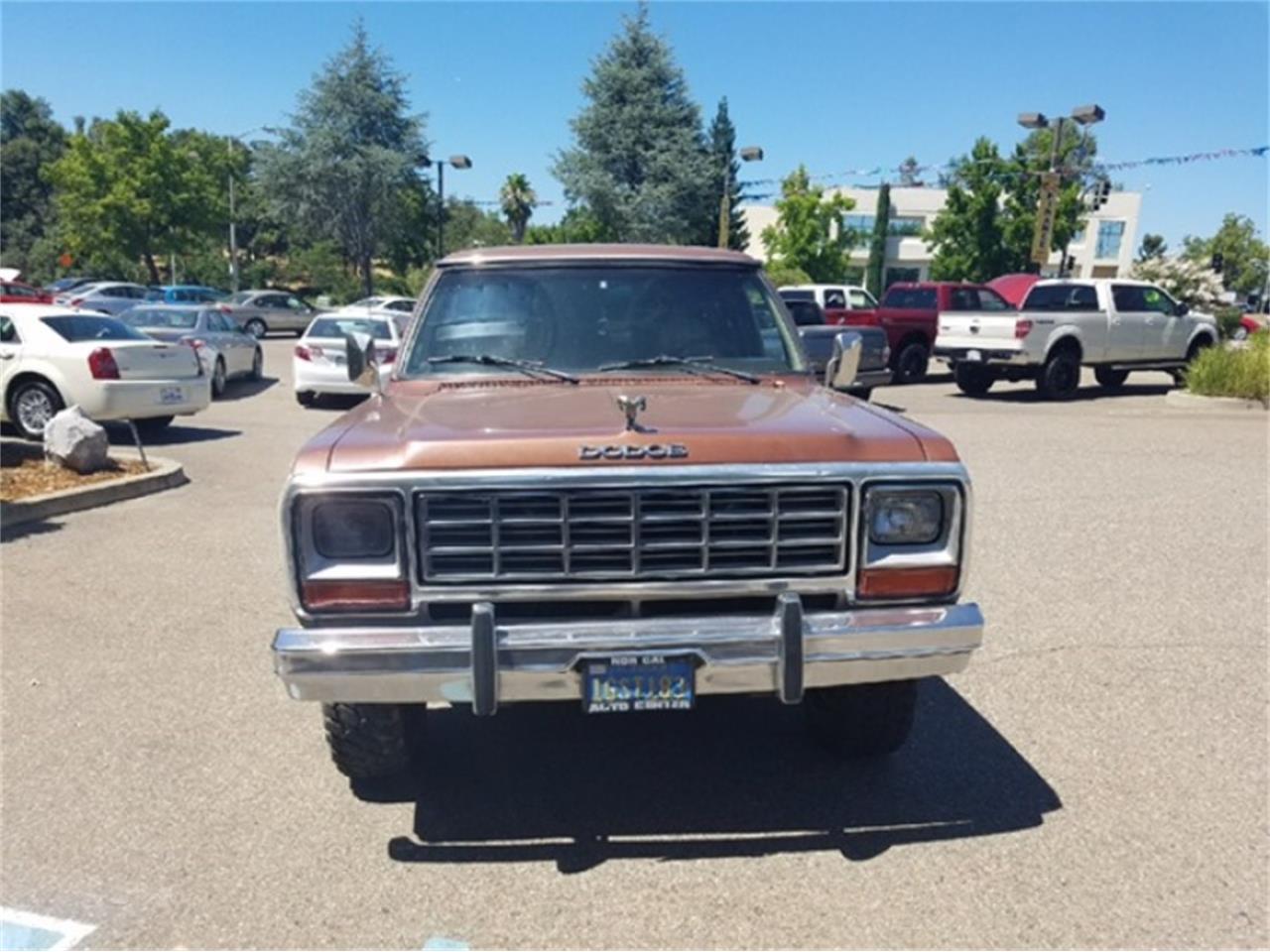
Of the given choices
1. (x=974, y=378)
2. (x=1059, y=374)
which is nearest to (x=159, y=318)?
(x=974, y=378)

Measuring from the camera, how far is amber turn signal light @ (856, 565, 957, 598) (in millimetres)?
3111

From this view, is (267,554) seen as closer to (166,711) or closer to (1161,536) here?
(166,711)

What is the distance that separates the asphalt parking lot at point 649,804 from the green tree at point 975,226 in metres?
46.7

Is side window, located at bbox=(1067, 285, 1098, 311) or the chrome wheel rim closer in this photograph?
the chrome wheel rim

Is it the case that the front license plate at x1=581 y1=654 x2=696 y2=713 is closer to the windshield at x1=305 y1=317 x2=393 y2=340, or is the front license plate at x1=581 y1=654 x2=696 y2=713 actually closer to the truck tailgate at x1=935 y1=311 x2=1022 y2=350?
the windshield at x1=305 y1=317 x2=393 y2=340

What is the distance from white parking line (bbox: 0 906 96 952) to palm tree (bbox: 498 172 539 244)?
2815 inches

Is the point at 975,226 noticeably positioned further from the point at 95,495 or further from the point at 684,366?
the point at 684,366

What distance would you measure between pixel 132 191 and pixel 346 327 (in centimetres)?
3353

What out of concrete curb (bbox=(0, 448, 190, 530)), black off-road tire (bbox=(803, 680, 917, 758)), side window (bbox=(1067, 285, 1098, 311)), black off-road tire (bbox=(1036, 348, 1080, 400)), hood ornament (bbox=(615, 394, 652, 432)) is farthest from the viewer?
side window (bbox=(1067, 285, 1098, 311))

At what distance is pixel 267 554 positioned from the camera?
670 centimetres

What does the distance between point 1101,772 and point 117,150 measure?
158ft

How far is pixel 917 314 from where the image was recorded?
1922 centimetres

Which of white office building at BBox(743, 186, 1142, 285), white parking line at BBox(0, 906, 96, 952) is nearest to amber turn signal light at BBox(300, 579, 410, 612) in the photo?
white parking line at BBox(0, 906, 96, 952)

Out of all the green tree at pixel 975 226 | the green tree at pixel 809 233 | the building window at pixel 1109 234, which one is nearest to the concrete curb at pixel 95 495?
the green tree at pixel 975 226
